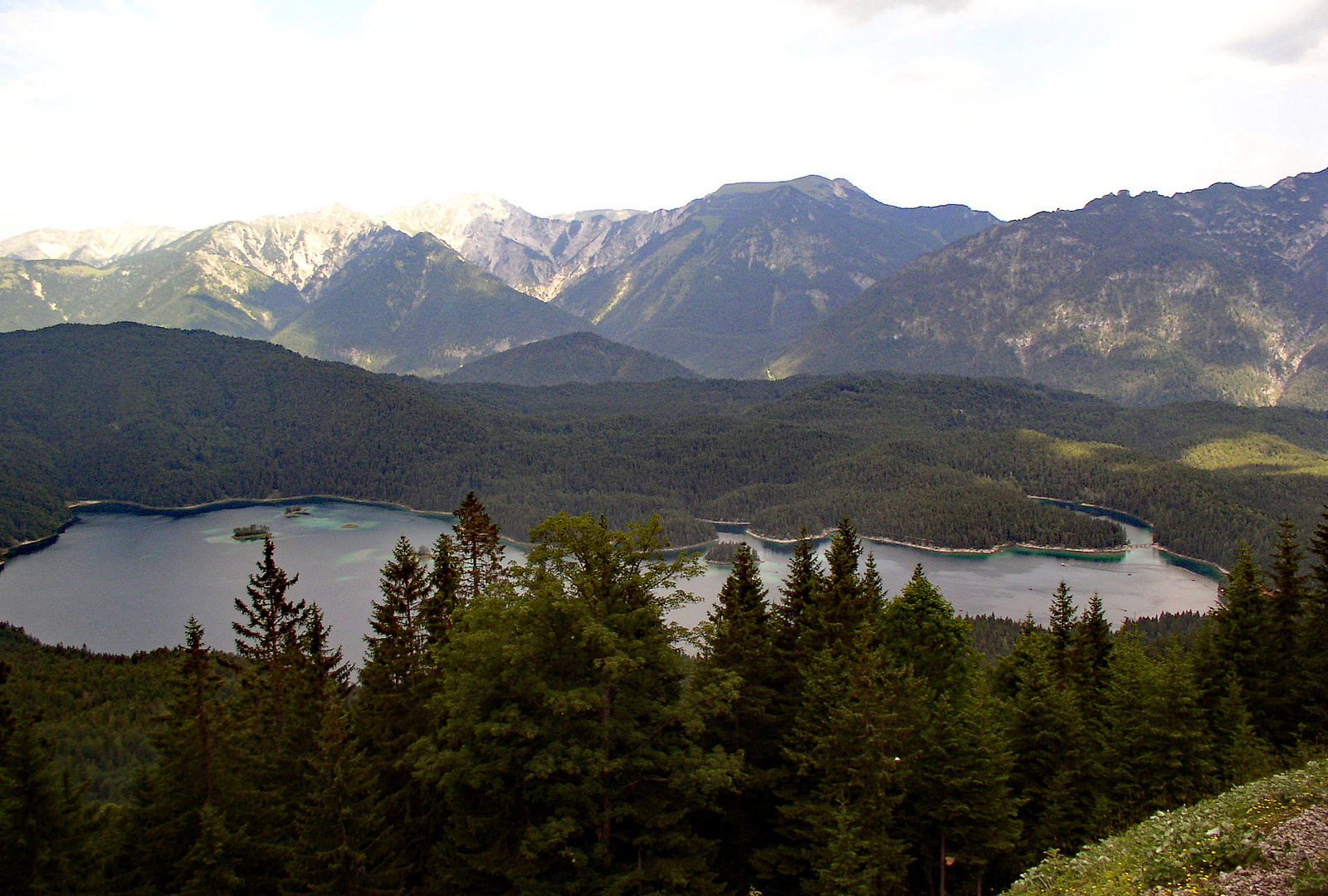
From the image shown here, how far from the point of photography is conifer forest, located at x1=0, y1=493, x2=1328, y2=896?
24.0m

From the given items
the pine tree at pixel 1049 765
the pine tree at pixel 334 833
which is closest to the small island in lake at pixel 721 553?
the pine tree at pixel 1049 765

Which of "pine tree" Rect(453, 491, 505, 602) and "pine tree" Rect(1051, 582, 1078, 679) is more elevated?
"pine tree" Rect(453, 491, 505, 602)

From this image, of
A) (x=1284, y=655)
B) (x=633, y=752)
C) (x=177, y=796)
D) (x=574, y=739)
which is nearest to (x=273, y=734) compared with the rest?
(x=177, y=796)

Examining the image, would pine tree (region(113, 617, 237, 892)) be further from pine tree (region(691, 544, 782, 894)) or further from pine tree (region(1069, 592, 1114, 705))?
pine tree (region(1069, 592, 1114, 705))

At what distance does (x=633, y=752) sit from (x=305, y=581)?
13761 cm

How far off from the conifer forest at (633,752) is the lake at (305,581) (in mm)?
72547

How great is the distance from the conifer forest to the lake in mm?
72547

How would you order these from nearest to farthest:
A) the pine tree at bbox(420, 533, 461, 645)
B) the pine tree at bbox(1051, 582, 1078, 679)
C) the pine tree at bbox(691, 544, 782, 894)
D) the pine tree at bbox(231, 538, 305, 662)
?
1. the pine tree at bbox(691, 544, 782, 894)
2. the pine tree at bbox(420, 533, 461, 645)
3. the pine tree at bbox(231, 538, 305, 662)
4. the pine tree at bbox(1051, 582, 1078, 679)

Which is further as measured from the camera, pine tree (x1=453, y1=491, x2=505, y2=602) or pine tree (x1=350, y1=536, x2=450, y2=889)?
pine tree (x1=453, y1=491, x2=505, y2=602)

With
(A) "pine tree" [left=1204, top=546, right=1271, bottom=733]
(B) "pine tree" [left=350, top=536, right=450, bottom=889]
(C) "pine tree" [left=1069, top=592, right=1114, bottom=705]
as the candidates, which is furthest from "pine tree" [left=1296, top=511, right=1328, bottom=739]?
(B) "pine tree" [left=350, top=536, right=450, bottom=889]

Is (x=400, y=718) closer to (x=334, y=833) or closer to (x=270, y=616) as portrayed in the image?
(x=334, y=833)

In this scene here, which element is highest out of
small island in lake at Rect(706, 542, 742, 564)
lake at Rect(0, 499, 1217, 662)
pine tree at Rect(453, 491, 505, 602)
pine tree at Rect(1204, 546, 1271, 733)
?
pine tree at Rect(453, 491, 505, 602)

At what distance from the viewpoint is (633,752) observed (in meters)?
24.4

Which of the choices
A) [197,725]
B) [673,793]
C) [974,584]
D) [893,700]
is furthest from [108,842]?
[974,584]
